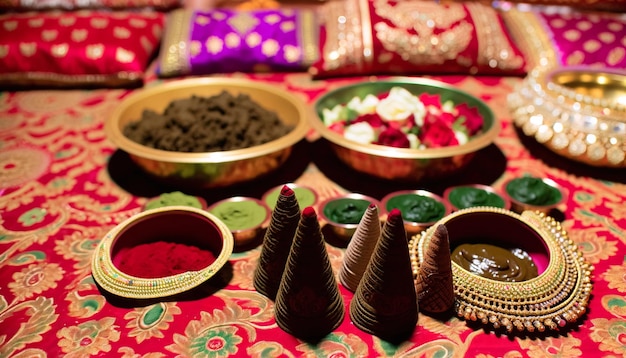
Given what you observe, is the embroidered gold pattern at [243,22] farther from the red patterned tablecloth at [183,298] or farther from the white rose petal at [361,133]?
the white rose petal at [361,133]

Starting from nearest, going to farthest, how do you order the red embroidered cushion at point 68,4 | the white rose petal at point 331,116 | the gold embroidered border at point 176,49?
the white rose petal at point 331,116, the gold embroidered border at point 176,49, the red embroidered cushion at point 68,4

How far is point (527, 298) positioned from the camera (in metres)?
0.81

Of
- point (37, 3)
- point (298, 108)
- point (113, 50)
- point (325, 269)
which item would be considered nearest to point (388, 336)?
point (325, 269)

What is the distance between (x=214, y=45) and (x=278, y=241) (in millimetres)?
1210

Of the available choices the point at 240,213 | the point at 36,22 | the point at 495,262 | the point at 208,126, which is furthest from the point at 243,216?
the point at 36,22

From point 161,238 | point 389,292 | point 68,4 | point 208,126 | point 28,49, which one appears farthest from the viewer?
point 68,4

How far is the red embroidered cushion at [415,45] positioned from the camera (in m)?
1.78

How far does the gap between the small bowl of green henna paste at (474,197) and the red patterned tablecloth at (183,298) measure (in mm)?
100

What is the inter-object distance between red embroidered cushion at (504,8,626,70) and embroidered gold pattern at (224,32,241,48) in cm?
109

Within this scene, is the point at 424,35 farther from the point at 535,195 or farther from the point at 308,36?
the point at 535,195

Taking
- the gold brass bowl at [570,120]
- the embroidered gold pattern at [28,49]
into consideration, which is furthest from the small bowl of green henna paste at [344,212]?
the embroidered gold pattern at [28,49]

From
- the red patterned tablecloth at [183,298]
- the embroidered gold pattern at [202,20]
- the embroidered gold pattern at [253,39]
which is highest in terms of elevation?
the embroidered gold pattern at [202,20]

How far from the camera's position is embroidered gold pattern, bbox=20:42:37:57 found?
5.56 feet

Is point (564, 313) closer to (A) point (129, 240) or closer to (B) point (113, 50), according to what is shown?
(A) point (129, 240)
